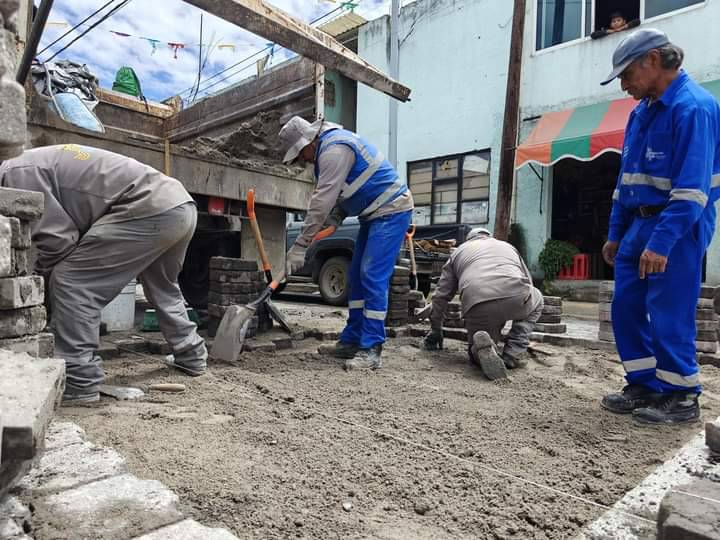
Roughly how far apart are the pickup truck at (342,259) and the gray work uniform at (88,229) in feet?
15.1

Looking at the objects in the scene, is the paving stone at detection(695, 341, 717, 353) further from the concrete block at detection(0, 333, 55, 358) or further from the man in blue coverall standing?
the concrete block at detection(0, 333, 55, 358)

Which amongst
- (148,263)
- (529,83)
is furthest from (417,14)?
(148,263)

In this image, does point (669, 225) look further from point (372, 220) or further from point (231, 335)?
point (231, 335)

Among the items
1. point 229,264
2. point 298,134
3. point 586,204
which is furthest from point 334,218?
point 586,204

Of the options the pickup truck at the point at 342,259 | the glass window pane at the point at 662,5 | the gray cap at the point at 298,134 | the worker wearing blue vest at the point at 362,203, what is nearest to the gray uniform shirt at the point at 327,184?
the worker wearing blue vest at the point at 362,203

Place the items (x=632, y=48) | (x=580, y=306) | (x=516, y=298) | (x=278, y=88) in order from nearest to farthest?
(x=632, y=48) < (x=516, y=298) < (x=278, y=88) < (x=580, y=306)

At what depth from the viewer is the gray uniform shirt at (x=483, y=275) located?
10.4ft

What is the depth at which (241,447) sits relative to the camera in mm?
1819

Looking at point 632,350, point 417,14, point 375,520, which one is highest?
point 417,14

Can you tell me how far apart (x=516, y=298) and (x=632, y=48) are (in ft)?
4.97

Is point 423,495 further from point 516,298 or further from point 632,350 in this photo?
point 516,298

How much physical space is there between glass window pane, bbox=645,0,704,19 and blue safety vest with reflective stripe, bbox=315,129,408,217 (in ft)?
24.3

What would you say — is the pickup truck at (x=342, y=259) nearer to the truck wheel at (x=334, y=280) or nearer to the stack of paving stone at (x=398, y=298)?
the truck wheel at (x=334, y=280)

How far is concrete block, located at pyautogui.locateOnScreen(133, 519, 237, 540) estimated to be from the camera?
1.17m
